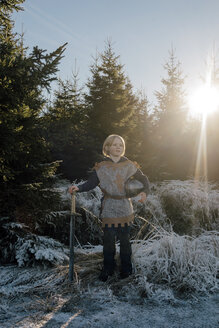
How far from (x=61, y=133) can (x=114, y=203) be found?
625cm

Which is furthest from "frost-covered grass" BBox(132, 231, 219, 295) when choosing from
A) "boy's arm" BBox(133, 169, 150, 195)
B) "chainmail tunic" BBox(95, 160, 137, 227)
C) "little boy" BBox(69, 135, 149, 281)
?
"boy's arm" BBox(133, 169, 150, 195)

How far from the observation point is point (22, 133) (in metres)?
3.73

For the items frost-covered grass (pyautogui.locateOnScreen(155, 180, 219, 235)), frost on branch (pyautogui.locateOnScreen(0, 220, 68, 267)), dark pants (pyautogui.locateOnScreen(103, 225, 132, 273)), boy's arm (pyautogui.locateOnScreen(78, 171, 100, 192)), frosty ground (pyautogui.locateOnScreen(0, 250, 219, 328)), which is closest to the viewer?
frosty ground (pyautogui.locateOnScreen(0, 250, 219, 328))

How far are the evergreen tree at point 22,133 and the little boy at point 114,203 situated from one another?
3.32 ft

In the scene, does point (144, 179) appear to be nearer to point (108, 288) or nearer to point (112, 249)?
point (112, 249)

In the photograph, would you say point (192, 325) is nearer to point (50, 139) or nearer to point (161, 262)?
point (161, 262)

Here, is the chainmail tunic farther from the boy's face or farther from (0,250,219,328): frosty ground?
(0,250,219,328): frosty ground

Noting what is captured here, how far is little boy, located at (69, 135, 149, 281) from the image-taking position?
121 inches

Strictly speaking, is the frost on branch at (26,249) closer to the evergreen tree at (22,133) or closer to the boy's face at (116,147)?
the evergreen tree at (22,133)

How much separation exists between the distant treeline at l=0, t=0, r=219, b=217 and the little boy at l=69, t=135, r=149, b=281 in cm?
107

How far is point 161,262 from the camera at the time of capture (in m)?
2.97

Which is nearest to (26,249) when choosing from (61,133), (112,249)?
(112,249)

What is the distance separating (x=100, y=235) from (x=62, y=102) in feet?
38.7

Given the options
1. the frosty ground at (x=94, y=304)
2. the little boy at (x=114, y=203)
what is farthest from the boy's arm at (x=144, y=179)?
the frosty ground at (x=94, y=304)
